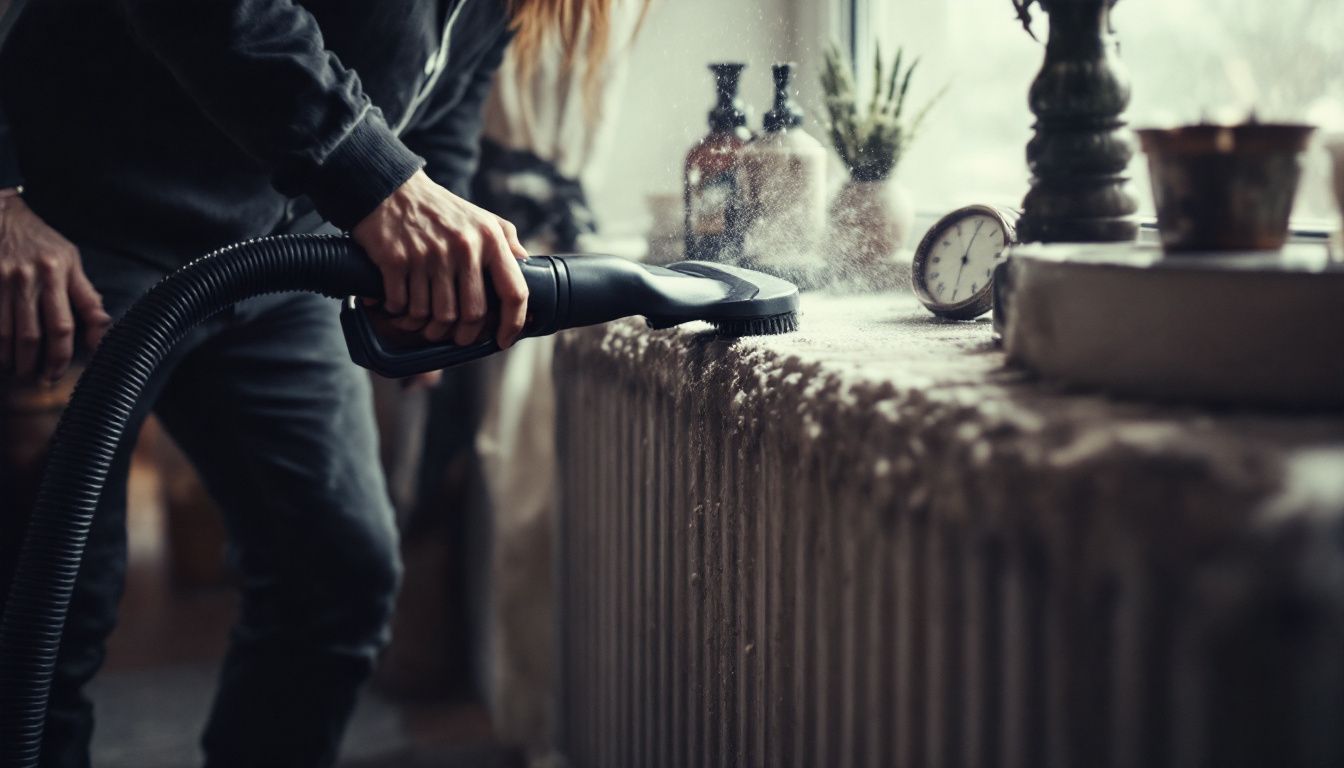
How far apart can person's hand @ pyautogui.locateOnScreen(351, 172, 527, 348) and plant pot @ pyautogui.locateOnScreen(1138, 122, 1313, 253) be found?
44 centimetres

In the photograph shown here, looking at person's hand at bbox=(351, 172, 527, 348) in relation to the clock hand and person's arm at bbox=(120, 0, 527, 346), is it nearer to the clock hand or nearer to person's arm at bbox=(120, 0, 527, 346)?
person's arm at bbox=(120, 0, 527, 346)

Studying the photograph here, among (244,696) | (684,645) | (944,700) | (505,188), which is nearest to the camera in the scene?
(944,700)

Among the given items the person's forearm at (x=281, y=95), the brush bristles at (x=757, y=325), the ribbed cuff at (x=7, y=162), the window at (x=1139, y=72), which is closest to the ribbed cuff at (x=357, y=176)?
the person's forearm at (x=281, y=95)

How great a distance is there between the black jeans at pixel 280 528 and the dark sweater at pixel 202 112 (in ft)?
0.27

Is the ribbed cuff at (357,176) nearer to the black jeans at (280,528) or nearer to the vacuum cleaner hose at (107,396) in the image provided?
the vacuum cleaner hose at (107,396)

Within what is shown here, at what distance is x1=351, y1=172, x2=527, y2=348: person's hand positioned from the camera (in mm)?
799

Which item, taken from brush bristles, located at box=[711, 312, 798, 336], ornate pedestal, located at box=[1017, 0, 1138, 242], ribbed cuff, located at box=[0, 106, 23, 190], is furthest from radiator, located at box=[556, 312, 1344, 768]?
ribbed cuff, located at box=[0, 106, 23, 190]

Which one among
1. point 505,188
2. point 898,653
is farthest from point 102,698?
point 898,653

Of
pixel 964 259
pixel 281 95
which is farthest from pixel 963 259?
pixel 281 95

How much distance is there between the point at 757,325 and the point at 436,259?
269mm

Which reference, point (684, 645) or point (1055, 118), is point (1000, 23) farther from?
point (684, 645)

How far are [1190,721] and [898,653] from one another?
0.20m

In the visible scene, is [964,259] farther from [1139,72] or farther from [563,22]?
[563,22]

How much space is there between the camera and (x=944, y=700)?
2.09 feet
